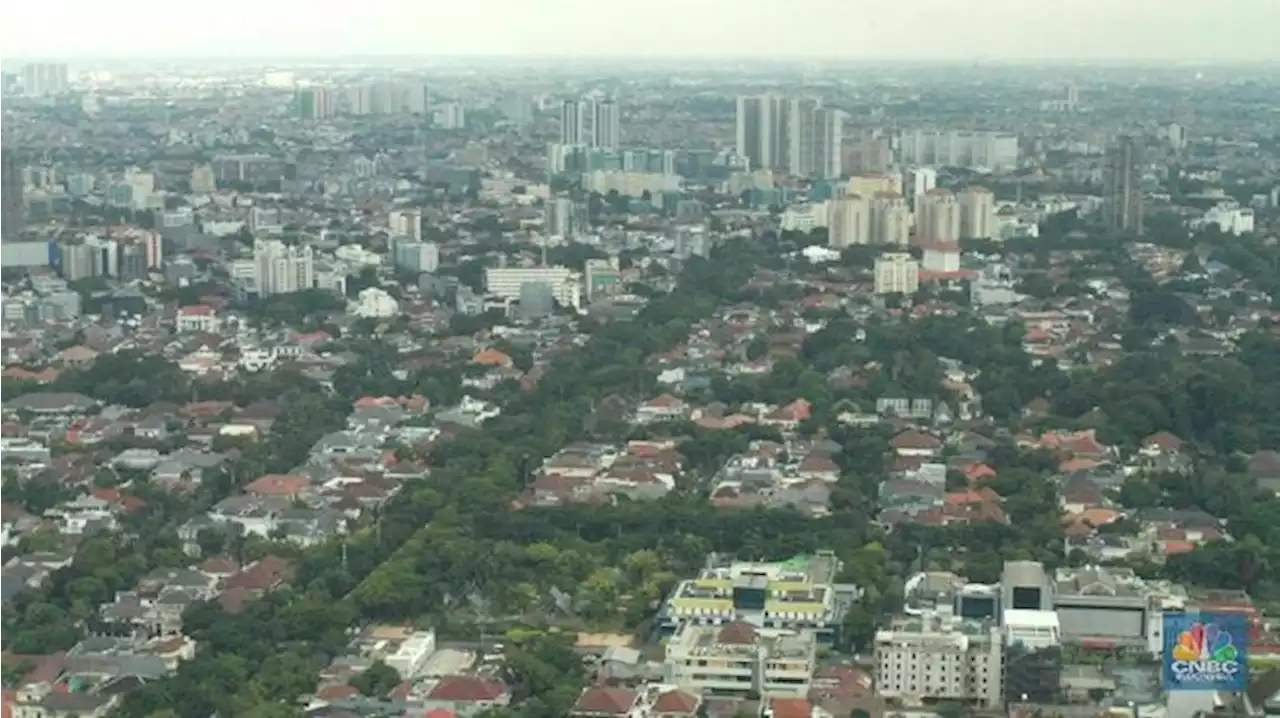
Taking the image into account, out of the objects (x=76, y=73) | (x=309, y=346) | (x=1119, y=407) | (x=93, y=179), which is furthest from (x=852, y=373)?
(x=76, y=73)

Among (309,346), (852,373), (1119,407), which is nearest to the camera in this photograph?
(1119,407)

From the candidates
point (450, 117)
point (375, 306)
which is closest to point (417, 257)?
point (375, 306)

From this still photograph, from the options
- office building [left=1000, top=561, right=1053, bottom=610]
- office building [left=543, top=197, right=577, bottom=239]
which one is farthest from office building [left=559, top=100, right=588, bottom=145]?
office building [left=1000, top=561, right=1053, bottom=610]

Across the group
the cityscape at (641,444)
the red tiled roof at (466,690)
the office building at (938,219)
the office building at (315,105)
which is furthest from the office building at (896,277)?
the office building at (315,105)

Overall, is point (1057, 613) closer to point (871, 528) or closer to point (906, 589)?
point (906, 589)

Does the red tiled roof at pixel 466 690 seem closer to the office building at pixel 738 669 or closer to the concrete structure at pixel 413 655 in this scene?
the concrete structure at pixel 413 655

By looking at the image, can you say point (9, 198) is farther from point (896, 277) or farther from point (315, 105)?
point (315, 105)
